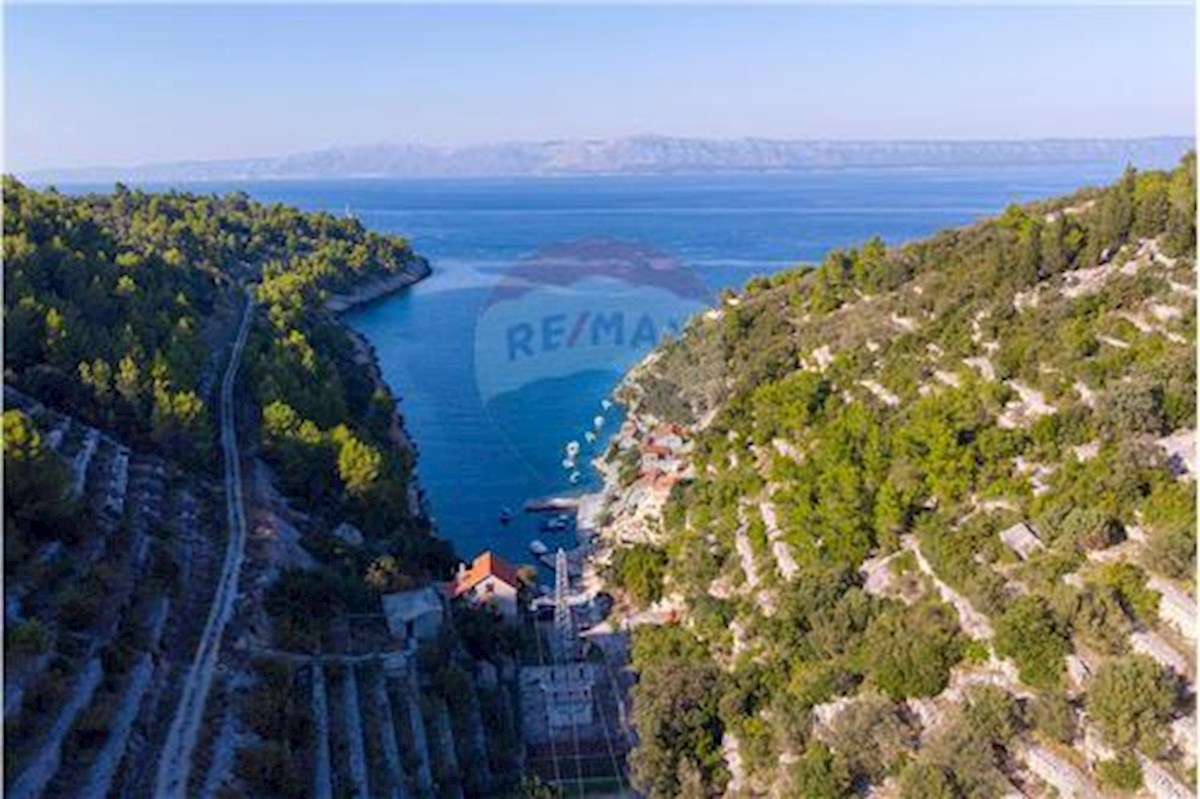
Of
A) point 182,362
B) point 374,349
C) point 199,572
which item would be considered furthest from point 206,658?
point 374,349

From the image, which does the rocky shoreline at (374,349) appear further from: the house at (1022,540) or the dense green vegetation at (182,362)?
the house at (1022,540)

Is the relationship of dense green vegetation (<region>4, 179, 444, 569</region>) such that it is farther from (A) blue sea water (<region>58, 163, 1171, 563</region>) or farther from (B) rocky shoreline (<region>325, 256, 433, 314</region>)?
(B) rocky shoreline (<region>325, 256, 433, 314</region>)

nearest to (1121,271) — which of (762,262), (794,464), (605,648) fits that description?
(794,464)

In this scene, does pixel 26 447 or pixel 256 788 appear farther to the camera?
pixel 26 447

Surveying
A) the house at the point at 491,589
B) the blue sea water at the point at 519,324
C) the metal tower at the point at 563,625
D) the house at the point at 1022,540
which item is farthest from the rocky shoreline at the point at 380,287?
the house at the point at 1022,540

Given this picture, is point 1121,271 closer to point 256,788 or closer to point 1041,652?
point 1041,652

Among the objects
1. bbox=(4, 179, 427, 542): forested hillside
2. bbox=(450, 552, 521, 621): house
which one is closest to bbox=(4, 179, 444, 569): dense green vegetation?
bbox=(4, 179, 427, 542): forested hillside
